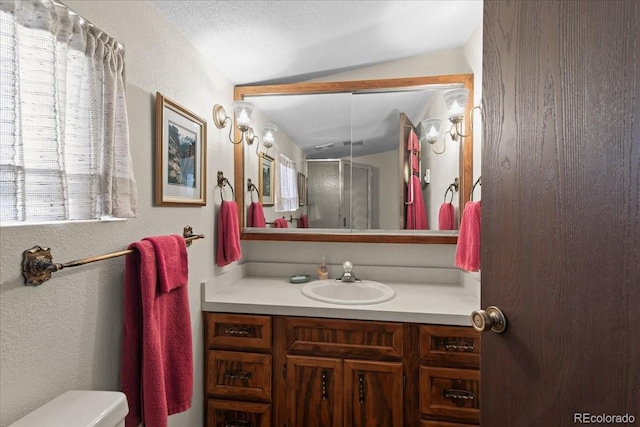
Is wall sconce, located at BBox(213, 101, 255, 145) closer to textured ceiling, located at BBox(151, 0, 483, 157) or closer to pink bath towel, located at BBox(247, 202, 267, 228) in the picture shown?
textured ceiling, located at BBox(151, 0, 483, 157)

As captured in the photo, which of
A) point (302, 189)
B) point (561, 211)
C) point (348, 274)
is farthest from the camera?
point (302, 189)

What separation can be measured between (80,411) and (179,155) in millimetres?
975

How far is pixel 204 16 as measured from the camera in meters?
1.29

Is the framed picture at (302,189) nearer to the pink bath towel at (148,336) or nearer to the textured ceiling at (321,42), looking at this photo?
the textured ceiling at (321,42)

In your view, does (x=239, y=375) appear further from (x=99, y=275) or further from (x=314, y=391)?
(x=99, y=275)

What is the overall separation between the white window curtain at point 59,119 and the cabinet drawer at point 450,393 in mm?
1463

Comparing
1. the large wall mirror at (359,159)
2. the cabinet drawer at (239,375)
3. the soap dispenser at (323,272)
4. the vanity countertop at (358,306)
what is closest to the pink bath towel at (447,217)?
the large wall mirror at (359,159)

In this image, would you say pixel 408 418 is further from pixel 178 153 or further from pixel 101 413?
pixel 178 153

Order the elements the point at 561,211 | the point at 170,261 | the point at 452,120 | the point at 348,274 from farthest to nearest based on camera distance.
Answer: the point at 348,274 < the point at 452,120 < the point at 170,261 < the point at 561,211

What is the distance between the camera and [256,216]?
2.02m

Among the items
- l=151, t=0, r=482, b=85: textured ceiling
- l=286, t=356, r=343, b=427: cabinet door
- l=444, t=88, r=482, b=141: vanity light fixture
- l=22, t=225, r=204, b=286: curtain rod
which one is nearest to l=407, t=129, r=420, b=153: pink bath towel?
l=444, t=88, r=482, b=141: vanity light fixture

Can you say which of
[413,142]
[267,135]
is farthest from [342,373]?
[267,135]

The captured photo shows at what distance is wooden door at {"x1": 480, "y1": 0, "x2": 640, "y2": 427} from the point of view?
0.45 m

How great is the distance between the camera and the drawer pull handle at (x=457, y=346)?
1350mm
